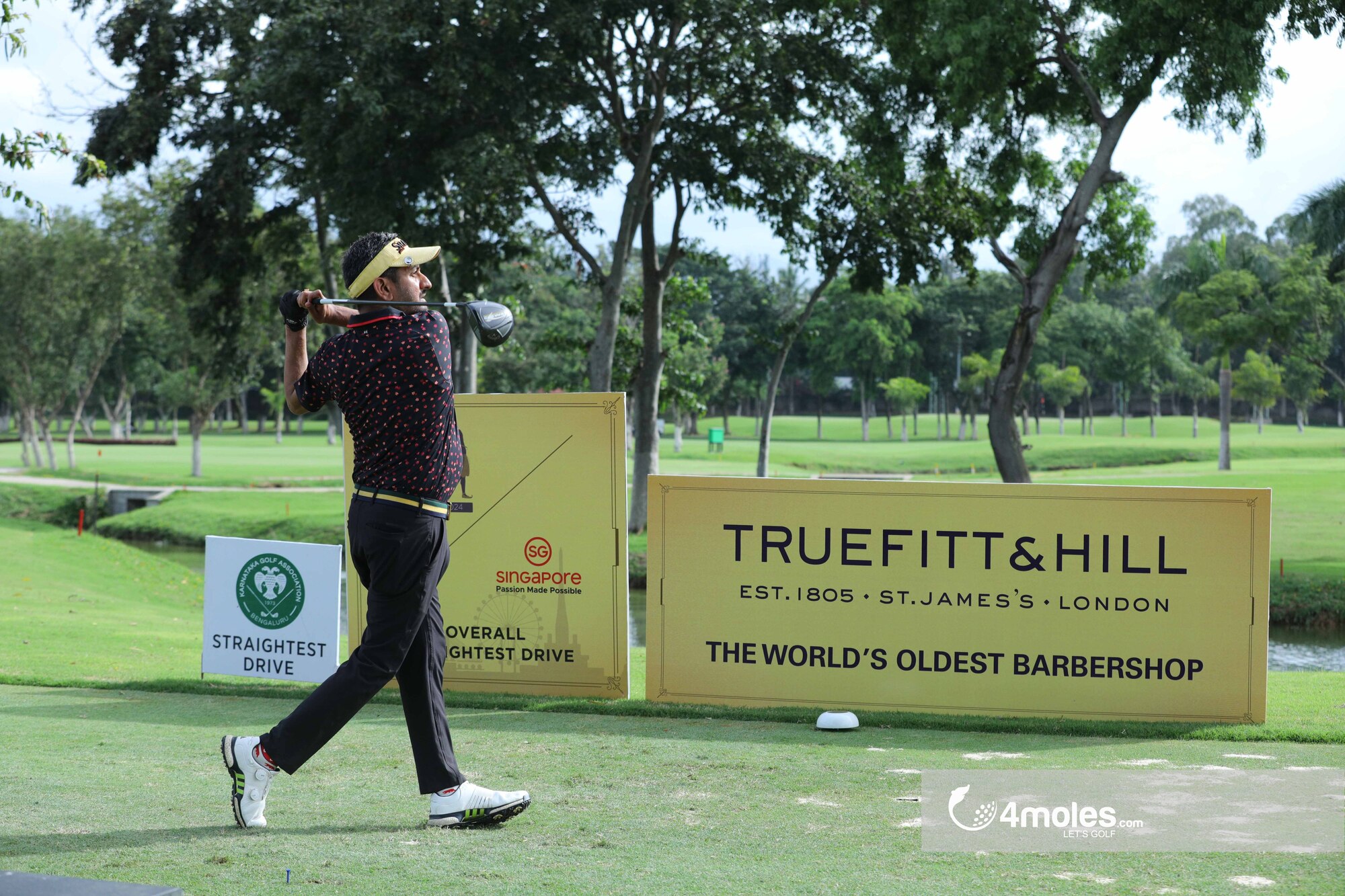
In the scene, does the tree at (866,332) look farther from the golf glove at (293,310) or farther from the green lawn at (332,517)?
the golf glove at (293,310)

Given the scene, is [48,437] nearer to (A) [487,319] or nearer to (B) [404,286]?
(B) [404,286]

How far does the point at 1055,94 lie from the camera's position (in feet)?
72.9

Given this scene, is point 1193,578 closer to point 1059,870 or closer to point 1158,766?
point 1158,766

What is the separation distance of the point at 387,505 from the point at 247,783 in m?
1.08

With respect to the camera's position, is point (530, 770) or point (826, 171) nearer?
point (530, 770)

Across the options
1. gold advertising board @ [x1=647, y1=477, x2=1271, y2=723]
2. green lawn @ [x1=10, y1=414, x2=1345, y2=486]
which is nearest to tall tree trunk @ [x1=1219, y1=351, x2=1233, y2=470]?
green lawn @ [x1=10, y1=414, x2=1345, y2=486]

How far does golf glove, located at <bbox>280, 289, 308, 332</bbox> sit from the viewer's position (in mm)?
4512

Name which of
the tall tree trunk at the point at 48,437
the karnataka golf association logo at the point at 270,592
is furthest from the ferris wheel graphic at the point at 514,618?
the tall tree trunk at the point at 48,437

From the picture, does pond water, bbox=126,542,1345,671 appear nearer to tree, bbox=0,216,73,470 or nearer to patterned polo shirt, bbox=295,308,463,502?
patterned polo shirt, bbox=295,308,463,502

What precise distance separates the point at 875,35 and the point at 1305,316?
3060 cm

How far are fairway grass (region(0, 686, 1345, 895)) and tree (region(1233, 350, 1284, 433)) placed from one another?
70.8 meters

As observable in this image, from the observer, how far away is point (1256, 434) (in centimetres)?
7619

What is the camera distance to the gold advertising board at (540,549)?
771 centimetres

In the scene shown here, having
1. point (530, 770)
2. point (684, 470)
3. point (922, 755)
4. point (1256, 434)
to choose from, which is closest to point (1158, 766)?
point (922, 755)
